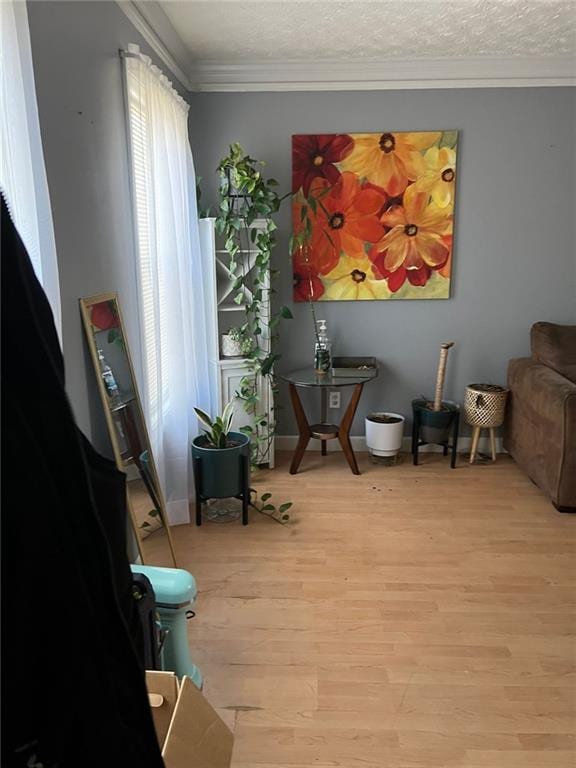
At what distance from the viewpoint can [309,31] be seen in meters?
3.14

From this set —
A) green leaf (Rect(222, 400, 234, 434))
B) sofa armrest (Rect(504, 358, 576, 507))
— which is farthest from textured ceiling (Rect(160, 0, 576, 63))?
green leaf (Rect(222, 400, 234, 434))

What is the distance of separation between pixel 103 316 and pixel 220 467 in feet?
3.47

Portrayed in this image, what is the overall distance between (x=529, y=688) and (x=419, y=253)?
2673mm

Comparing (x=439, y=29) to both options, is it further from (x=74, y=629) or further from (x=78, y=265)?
(x=74, y=629)

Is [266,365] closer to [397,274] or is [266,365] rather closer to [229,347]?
[229,347]

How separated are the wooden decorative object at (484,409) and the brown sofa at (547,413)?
0.10 m

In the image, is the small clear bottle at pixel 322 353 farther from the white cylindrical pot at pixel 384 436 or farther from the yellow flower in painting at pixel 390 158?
the yellow flower in painting at pixel 390 158

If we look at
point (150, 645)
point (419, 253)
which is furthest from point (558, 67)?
point (150, 645)

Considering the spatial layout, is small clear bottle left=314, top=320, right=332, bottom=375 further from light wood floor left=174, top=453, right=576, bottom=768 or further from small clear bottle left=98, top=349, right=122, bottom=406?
small clear bottle left=98, top=349, right=122, bottom=406

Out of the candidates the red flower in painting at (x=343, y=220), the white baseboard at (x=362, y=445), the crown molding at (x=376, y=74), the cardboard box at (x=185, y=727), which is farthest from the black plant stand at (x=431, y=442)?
the cardboard box at (x=185, y=727)

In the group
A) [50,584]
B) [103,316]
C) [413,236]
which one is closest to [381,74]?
[413,236]

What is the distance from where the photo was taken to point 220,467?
3035mm

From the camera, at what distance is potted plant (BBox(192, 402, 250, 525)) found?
9.95 feet

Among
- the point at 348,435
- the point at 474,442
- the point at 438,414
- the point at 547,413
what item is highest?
→ the point at 547,413
